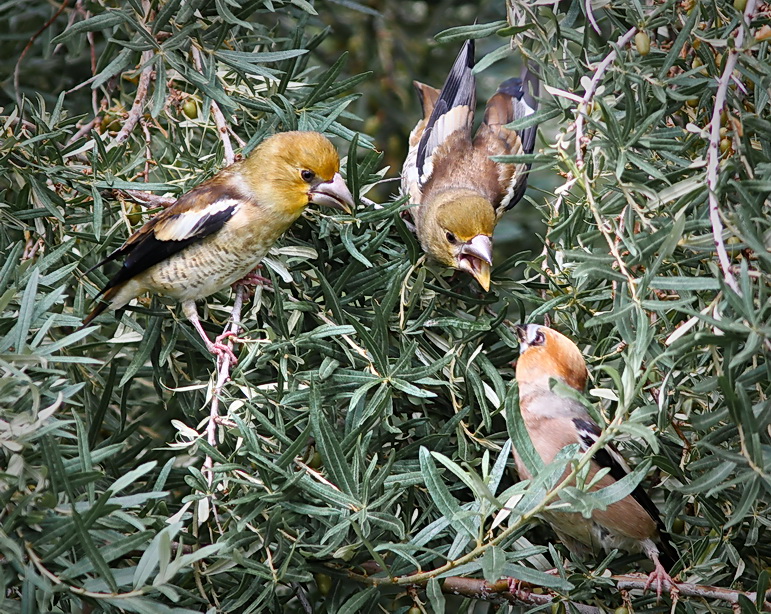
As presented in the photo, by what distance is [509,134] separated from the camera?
541 centimetres

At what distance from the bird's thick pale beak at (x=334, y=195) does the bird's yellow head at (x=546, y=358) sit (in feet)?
3.16

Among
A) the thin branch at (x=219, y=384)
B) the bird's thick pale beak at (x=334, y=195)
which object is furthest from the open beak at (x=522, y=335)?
the thin branch at (x=219, y=384)

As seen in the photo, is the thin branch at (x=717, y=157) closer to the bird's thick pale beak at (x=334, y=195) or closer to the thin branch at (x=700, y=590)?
the thin branch at (x=700, y=590)

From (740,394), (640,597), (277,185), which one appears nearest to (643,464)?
(740,394)

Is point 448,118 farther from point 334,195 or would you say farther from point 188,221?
point 188,221

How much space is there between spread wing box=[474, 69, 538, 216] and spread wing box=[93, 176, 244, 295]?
1.98m

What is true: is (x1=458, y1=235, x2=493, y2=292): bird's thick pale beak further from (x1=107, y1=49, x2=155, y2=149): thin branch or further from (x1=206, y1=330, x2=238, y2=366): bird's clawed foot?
(x1=107, y1=49, x2=155, y2=149): thin branch

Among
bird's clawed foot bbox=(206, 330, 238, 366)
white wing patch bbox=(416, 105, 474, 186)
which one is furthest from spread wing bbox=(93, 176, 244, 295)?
white wing patch bbox=(416, 105, 474, 186)

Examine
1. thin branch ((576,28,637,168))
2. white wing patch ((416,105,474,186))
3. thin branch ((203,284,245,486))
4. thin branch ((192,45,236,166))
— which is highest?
thin branch ((576,28,637,168))

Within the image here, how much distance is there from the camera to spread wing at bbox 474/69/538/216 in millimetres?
4969

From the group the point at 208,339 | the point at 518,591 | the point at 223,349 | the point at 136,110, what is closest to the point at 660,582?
the point at 518,591

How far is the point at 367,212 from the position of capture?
3.22 m

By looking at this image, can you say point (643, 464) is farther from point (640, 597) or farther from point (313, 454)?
point (313, 454)

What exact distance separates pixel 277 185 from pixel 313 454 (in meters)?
1.40
